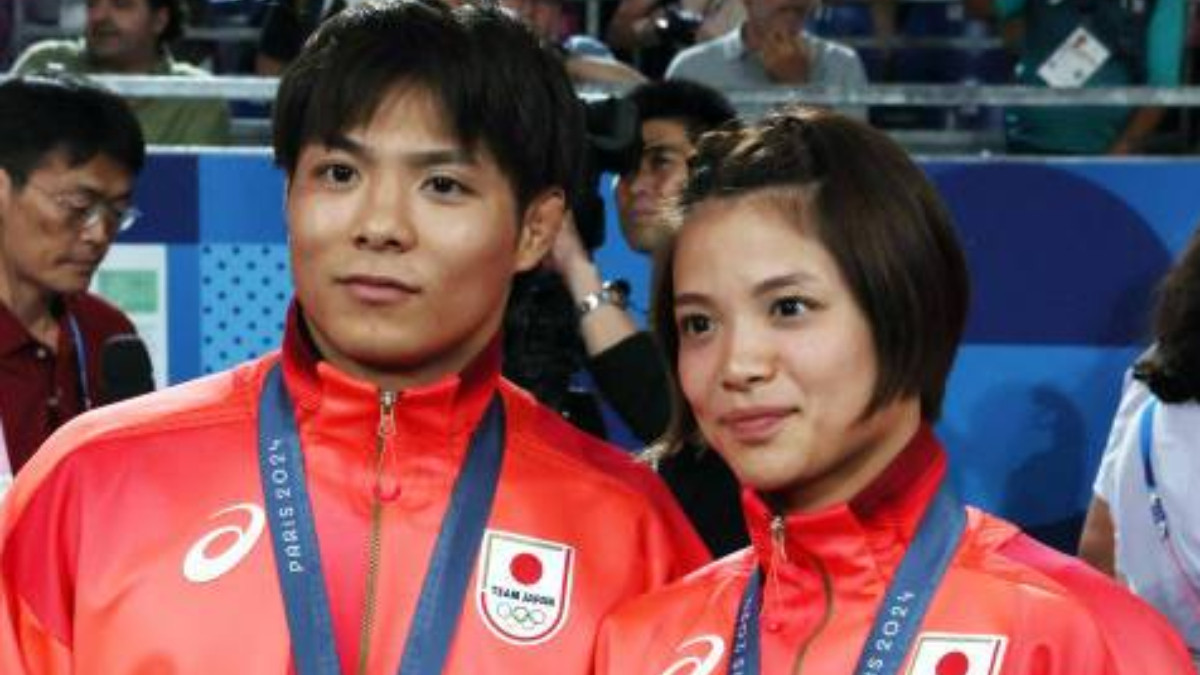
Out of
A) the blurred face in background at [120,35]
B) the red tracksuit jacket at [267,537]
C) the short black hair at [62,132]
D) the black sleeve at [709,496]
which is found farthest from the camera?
the blurred face in background at [120,35]

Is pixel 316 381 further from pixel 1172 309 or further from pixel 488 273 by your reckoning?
pixel 1172 309

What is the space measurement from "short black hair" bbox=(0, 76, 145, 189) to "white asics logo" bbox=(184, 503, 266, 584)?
1.83 meters

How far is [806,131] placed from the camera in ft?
8.74

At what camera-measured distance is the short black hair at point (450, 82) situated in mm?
2672

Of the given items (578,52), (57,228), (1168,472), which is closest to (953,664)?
(1168,472)

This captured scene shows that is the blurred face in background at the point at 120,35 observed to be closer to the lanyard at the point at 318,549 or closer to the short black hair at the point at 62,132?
the short black hair at the point at 62,132

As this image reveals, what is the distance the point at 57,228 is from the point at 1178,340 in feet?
6.40

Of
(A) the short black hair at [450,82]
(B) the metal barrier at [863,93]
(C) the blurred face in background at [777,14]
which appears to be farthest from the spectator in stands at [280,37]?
(A) the short black hair at [450,82]

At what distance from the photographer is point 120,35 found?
21.1 feet

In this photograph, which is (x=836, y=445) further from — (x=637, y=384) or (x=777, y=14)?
(x=777, y=14)

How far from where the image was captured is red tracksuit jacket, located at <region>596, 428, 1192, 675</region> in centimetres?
242

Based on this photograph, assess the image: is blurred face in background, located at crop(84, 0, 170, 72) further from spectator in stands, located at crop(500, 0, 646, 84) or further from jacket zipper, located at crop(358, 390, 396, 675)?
jacket zipper, located at crop(358, 390, 396, 675)

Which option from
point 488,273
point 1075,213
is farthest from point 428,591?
point 1075,213

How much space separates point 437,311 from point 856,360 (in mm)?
463
